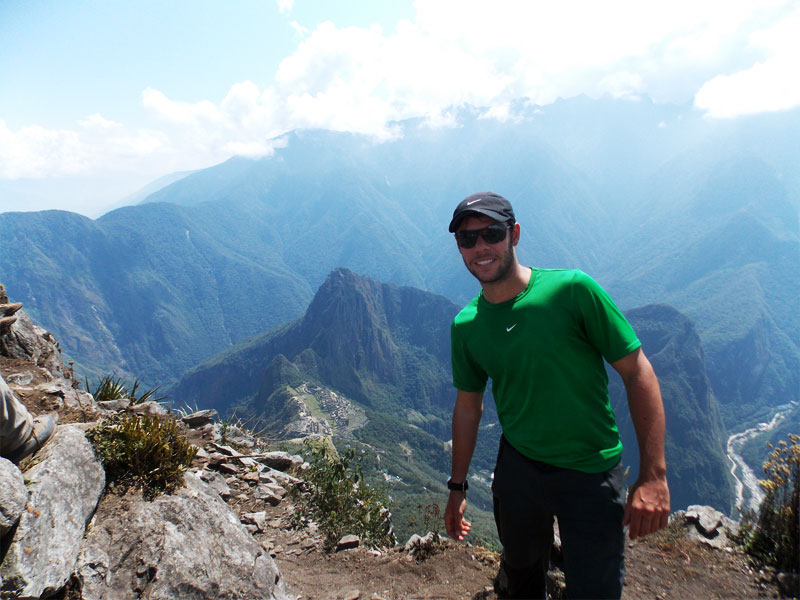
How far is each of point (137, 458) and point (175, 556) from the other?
4.42ft

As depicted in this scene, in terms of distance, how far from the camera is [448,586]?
5.17 m

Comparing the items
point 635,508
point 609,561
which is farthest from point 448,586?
point 635,508

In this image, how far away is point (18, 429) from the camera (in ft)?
13.5

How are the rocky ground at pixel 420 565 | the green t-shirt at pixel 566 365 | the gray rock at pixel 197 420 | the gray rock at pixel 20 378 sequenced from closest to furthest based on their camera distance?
1. the green t-shirt at pixel 566 365
2. the rocky ground at pixel 420 565
3. the gray rock at pixel 20 378
4. the gray rock at pixel 197 420

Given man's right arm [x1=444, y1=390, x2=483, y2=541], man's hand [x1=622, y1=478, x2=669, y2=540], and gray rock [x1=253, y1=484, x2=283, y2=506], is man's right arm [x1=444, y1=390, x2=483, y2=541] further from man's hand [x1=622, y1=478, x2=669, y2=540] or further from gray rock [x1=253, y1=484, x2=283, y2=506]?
gray rock [x1=253, y1=484, x2=283, y2=506]

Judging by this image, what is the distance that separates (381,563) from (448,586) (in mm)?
1228

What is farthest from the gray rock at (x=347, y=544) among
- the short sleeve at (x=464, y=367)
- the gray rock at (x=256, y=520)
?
the short sleeve at (x=464, y=367)

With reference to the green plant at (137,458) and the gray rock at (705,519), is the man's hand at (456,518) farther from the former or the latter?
the gray rock at (705,519)

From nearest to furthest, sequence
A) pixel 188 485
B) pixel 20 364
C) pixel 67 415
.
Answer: pixel 188 485 < pixel 67 415 < pixel 20 364

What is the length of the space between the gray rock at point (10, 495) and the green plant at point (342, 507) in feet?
14.2

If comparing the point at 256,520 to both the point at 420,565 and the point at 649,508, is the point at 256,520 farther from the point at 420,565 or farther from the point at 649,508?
the point at 649,508

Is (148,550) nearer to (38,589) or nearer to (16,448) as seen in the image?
(38,589)

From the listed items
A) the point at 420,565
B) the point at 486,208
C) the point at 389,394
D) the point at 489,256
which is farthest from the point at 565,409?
the point at 389,394

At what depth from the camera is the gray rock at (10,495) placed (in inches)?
131
